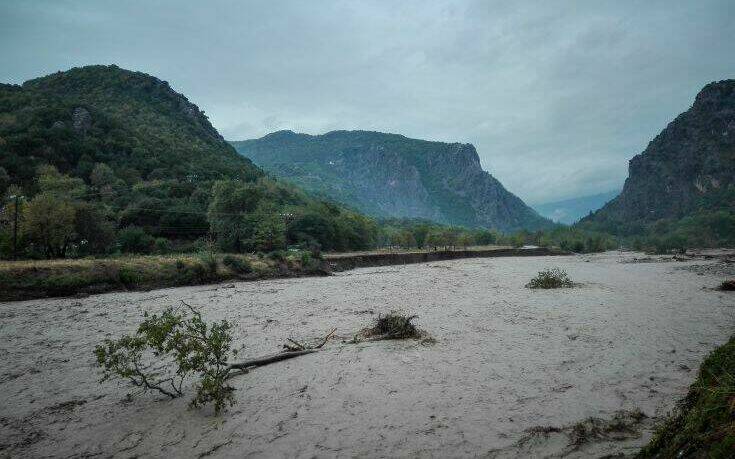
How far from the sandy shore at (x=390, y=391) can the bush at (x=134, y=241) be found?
43111 mm

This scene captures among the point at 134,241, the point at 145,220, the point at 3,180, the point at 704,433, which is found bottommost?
the point at 704,433

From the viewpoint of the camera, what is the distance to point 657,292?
26125 millimetres

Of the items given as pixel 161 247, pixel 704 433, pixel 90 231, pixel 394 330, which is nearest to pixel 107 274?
pixel 90 231

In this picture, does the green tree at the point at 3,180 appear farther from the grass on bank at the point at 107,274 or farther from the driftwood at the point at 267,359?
the driftwood at the point at 267,359

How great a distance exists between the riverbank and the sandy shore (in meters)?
13.0

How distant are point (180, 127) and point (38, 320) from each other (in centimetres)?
13925

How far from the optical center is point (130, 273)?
109 feet

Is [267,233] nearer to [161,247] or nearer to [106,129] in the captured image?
[161,247]

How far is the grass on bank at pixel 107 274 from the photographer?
2748cm

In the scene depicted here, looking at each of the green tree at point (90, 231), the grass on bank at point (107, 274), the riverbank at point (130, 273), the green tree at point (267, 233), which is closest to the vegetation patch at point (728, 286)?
the riverbank at point (130, 273)

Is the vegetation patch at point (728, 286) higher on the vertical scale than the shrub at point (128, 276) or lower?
lower

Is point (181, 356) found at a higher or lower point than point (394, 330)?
higher

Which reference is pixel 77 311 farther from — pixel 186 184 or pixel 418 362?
pixel 186 184

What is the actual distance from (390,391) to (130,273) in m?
32.9
